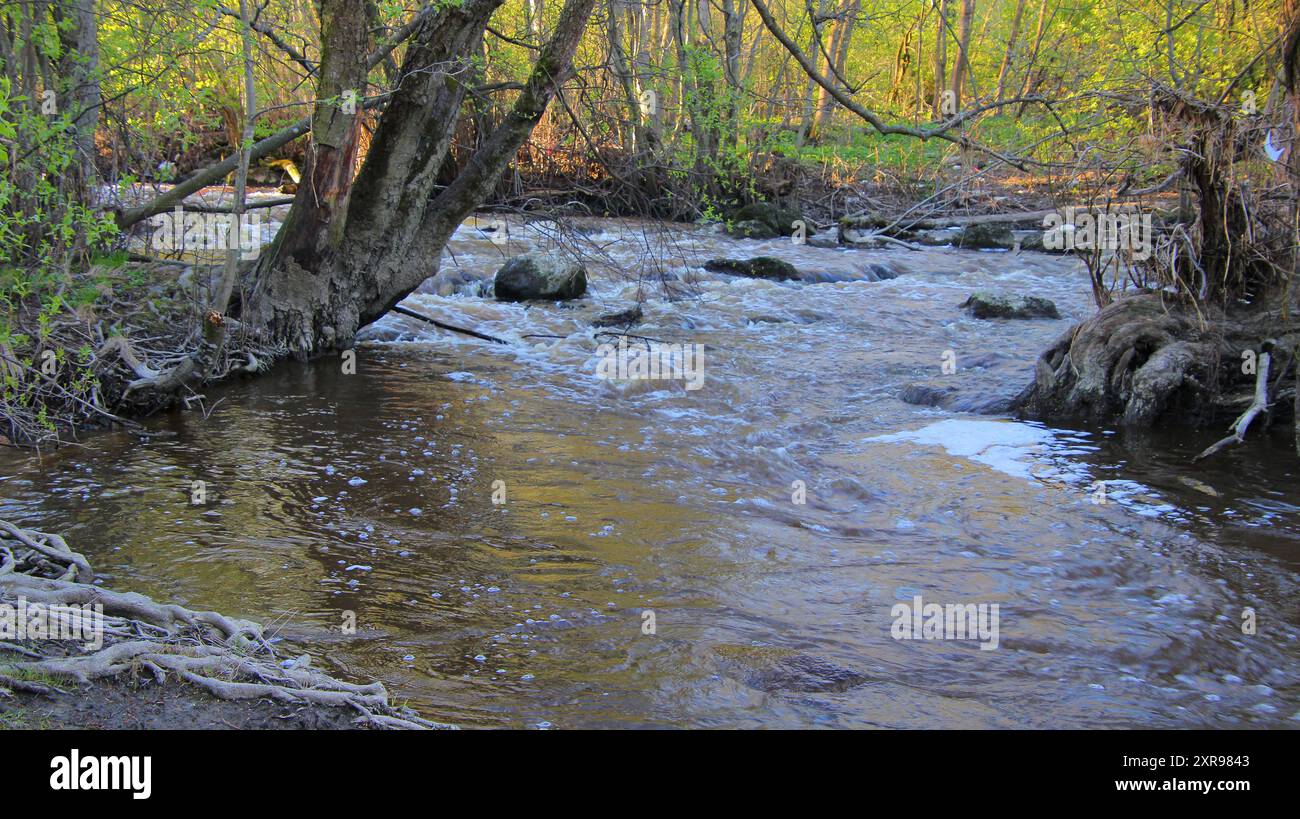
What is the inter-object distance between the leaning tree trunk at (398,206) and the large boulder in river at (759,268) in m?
7.28

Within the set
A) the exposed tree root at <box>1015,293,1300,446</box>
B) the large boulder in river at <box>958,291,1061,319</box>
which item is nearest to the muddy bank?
the exposed tree root at <box>1015,293,1300,446</box>

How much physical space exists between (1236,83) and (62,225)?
8.68 meters

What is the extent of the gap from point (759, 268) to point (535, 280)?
14.7ft

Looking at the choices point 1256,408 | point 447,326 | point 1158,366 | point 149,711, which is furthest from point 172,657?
point 447,326

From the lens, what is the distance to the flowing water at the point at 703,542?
464 centimetres

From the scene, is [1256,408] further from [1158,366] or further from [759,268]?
[759,268]

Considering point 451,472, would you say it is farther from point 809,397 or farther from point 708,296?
point 708,296

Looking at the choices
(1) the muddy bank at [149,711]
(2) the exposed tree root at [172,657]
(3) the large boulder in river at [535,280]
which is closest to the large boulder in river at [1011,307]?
(3) the large boulder in river at [535,280]

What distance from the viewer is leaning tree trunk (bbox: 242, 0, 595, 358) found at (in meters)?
9.46

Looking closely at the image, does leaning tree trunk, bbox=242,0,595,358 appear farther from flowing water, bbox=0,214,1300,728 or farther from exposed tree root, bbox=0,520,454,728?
exposed tree root, bbox=0,520,454,728

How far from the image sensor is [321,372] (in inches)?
402

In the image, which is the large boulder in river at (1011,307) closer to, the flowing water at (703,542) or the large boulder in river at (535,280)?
the flowing water at (703,542)

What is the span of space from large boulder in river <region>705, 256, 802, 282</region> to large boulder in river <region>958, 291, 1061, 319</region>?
357 centimetres
